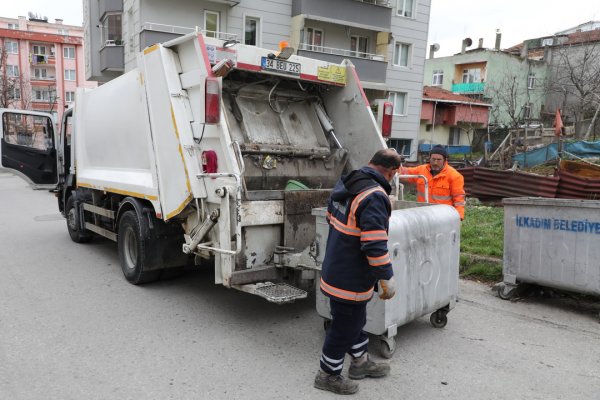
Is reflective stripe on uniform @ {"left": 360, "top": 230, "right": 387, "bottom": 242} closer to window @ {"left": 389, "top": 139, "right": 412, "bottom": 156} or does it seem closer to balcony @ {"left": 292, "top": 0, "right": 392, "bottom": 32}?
balcony @ {"left": 292, "top": 0, "right": 392, "bottom": 32}

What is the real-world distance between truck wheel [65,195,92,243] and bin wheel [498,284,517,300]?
19.2 ft

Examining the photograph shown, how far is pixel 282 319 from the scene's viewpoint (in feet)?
13.9

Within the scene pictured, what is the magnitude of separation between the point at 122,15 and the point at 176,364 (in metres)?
17.1

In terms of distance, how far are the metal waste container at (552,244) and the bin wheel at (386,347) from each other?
2.04 metres

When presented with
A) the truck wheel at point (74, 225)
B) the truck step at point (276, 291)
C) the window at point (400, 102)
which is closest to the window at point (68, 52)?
the window at point (400, 102)

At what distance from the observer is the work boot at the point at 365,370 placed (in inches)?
125

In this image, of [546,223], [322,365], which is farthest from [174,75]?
[546,223]

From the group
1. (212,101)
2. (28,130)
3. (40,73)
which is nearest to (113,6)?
(28,130)

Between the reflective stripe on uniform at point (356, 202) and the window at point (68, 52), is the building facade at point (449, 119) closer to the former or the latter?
the reflective stripe on uniform at point (356, 202)

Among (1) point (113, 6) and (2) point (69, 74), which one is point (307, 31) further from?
(2) point (69, 74)

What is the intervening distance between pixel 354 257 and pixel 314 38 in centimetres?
1840

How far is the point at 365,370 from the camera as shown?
125 inches

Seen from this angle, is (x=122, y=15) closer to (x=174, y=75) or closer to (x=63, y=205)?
(x=63, y=205)

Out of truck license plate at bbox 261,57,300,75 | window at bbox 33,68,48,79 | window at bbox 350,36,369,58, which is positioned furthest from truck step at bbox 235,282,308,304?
window at bbox 33,68,48,79
